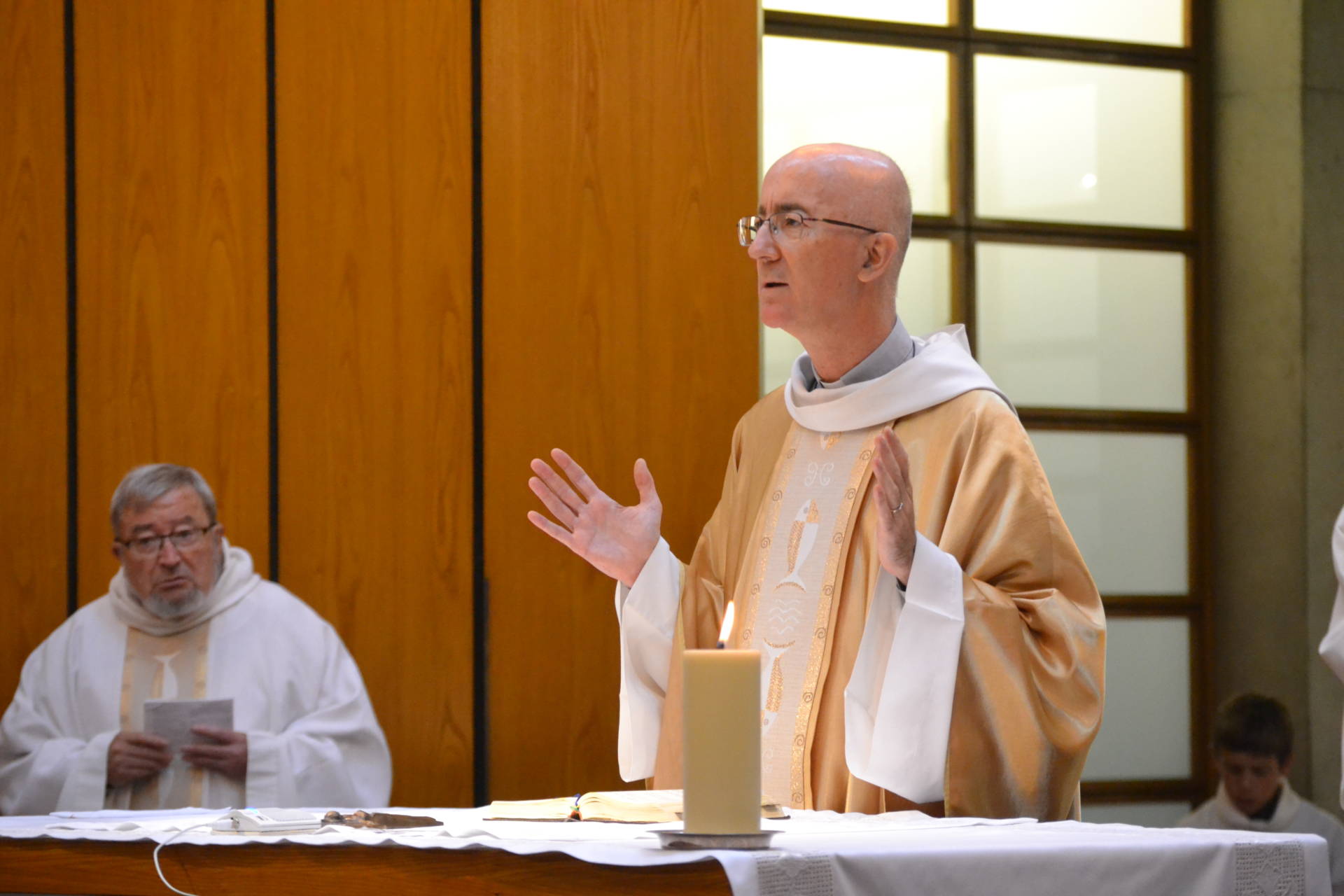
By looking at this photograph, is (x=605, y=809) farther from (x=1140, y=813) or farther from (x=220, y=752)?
(x=1140, y=813)

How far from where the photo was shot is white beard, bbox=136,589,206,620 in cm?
480

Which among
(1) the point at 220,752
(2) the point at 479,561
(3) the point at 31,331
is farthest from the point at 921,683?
(3) the point at 31,331

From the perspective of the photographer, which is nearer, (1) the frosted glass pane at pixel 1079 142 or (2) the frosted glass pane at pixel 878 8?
(2) the frosted glass pane at pixel 878 8

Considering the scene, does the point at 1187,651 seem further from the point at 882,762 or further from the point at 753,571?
the point at 882,762

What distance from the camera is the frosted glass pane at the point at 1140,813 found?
6535mm

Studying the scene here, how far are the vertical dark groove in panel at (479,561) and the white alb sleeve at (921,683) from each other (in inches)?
100

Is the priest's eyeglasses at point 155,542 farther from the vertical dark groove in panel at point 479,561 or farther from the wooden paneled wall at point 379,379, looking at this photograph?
the vertical dark groove in panel at point 479,561

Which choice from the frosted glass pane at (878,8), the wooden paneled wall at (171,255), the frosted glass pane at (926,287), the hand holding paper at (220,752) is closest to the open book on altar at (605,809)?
the hand holding paper at (220,752)

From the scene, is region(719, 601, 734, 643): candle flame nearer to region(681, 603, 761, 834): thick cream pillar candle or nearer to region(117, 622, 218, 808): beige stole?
region(681, 603, 761, 834): thick cream pillar candle

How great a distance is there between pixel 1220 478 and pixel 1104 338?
2.39 feet

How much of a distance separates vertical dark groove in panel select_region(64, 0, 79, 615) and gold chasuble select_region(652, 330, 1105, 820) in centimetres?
215

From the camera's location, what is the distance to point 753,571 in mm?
3506

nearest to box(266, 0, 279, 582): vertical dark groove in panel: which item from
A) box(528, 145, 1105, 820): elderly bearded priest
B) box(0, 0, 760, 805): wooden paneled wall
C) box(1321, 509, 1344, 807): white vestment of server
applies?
box(0, 0, 760, 805): wooden paneled wall

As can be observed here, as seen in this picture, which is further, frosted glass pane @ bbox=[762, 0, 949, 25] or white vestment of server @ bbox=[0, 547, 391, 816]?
frosted glass pane @ bbox=[762, 0, 949, 25]
